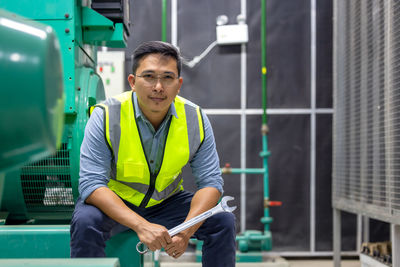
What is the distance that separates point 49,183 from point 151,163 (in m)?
0.60

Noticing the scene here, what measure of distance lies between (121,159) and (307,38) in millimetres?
2545

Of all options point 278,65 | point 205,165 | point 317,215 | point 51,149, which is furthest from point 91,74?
point 317,215

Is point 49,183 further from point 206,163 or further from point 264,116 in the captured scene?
point 264,116

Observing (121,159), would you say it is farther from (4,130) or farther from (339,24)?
(339,24)

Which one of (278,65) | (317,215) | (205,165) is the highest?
(278,65)

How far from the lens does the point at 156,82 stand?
1792 mm

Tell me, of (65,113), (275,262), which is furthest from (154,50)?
(275,262)

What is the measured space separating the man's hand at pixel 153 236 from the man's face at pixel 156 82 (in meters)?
0.53

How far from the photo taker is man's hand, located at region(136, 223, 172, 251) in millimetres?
1570

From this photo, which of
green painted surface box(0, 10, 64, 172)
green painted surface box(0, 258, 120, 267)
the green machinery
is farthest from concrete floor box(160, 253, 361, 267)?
green painted surface box(0, 10, 64, 172)

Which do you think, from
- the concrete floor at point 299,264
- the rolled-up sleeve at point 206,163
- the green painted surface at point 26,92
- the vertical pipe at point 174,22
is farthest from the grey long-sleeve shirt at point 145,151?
the vertical pipe at point 174,22

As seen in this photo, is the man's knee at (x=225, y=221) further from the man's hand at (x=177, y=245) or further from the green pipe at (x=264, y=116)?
the green pipe at (x=264, y=116)

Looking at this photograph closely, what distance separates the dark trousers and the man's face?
1.52ft

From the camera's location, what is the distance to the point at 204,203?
1795mm
